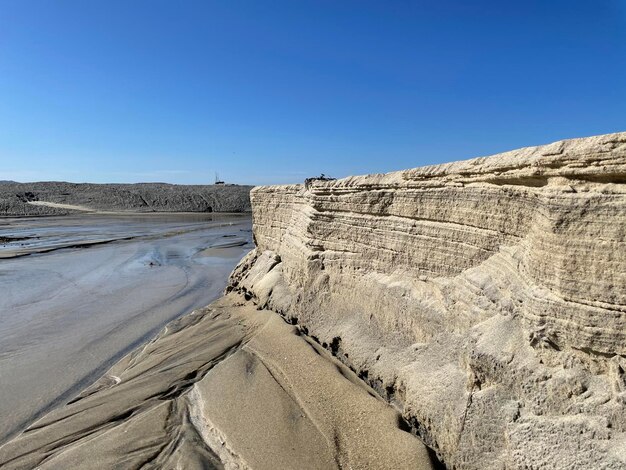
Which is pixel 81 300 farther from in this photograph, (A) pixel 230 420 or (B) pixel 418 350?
(B) pixel 418 350

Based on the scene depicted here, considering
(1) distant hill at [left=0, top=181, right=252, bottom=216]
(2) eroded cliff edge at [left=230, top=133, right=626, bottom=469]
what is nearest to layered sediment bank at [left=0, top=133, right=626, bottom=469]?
(2) eroded cliff edge at [left=230, top=133, right=626, bottom=469]

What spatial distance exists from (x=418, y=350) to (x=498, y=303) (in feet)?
4.38

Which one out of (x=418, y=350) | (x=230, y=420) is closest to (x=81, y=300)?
(x=230, y=420)

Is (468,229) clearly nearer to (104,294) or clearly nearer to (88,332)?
(88,332)

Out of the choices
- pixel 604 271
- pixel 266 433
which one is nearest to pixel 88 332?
pixel 266 433

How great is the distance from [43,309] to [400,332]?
10.2m

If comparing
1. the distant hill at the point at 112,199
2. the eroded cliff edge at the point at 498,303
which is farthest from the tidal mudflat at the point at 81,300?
the distant hill at the point at 112,199

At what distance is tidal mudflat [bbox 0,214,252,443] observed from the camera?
7586 mm

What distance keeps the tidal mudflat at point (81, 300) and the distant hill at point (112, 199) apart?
84.1 feet

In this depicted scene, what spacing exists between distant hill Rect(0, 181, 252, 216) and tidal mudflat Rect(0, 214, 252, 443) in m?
25.6

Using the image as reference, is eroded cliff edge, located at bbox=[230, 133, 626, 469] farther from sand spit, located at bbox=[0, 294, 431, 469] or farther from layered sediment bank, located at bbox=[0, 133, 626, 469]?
sand spit, located at bbox=[0, 294, 431, 469]

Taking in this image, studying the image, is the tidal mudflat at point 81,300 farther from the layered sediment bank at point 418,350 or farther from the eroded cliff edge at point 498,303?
the eroded cliff edge at point 498,303

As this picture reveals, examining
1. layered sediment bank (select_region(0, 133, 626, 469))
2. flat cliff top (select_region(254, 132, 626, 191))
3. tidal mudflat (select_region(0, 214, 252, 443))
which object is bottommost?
tidal mudflat (select_region(0, 214, 252, 443))

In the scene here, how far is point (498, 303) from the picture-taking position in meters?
4.41
